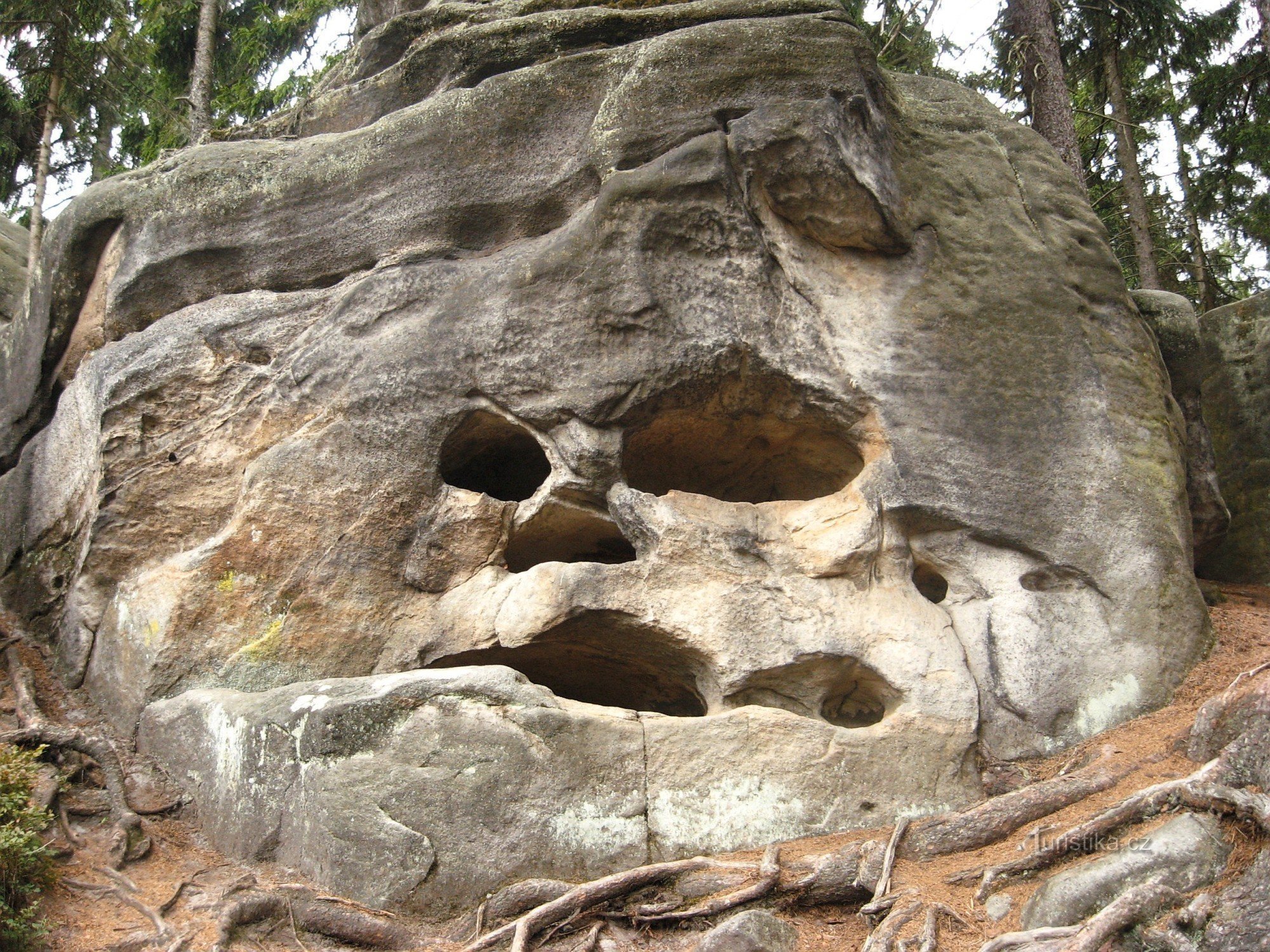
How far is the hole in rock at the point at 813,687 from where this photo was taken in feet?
22.8

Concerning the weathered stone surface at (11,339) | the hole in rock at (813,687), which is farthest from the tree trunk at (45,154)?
the hole in rock at (813,687)

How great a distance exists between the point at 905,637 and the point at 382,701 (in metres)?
3.25

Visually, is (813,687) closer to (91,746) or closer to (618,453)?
(618,453)

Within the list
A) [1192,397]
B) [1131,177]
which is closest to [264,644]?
[1192,397]

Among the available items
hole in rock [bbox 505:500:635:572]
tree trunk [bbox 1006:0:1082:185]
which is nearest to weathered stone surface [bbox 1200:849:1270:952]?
hole in rock [bbox 505:500:635:572]

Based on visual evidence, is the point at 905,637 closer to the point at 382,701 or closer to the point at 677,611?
the point at 677,611

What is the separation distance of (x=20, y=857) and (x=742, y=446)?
5418 millimetres

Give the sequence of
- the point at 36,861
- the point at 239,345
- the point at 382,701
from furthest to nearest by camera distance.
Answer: the point at 239,345
the point at 382,701
the point at 36,861

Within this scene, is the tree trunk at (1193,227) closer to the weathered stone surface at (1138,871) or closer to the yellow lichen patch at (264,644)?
the weathered stone surface at (1138,871)

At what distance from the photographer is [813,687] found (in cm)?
707

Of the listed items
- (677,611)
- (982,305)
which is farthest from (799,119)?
(677,611)

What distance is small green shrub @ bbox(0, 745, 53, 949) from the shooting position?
4.98 m

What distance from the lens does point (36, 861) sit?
17.8 feet

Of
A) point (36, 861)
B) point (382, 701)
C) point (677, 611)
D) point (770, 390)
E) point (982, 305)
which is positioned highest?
point (982, 305)
